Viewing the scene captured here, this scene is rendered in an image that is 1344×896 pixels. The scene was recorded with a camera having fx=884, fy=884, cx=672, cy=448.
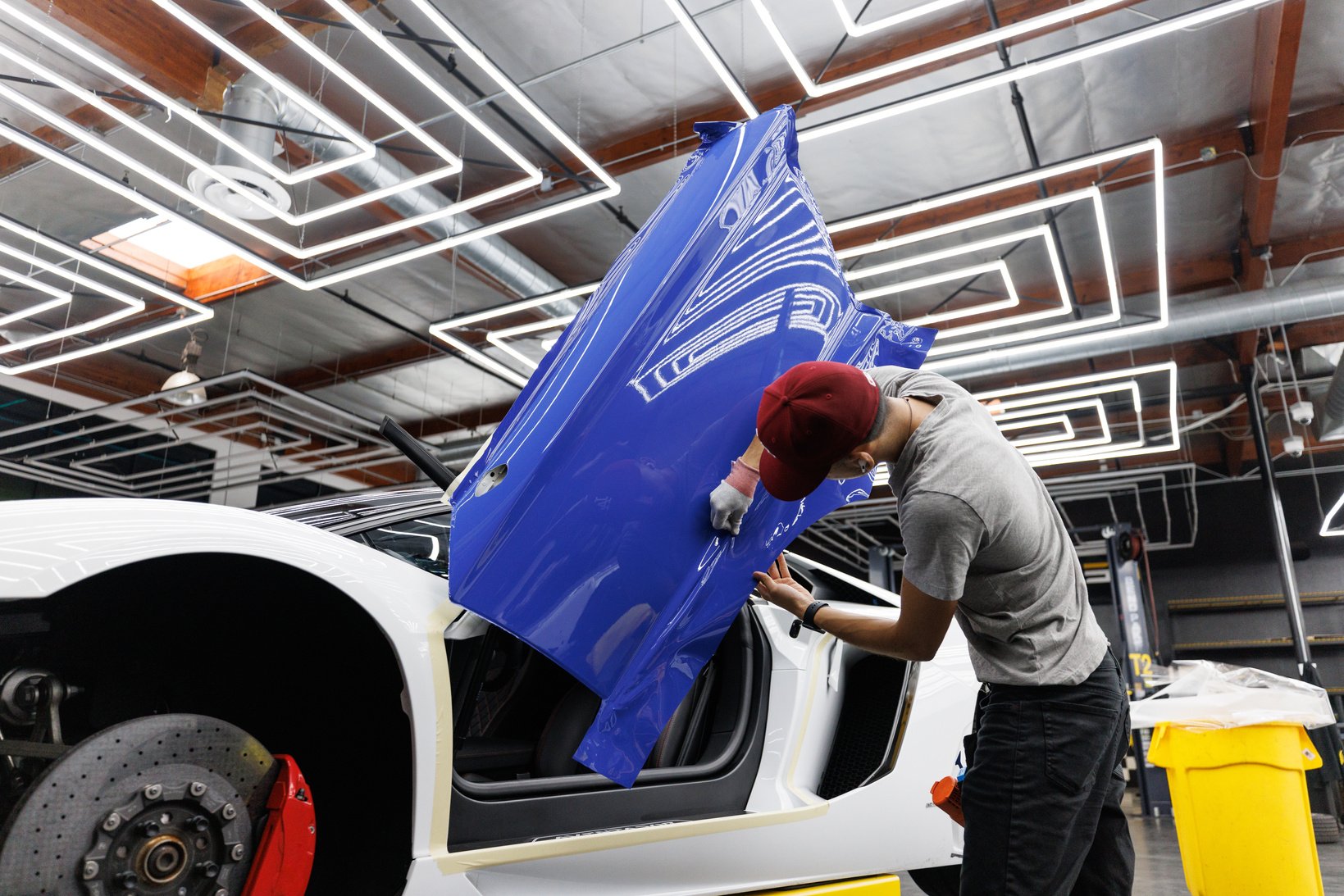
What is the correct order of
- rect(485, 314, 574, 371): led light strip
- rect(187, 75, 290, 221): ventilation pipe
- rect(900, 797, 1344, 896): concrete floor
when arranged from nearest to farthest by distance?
rect(900, 797, 1344, 896): concrete floor → rect(187, 75, 290, 221): ventilation pipe → rect(485, 314, 574, 371): led light strip

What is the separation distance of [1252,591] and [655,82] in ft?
44.2

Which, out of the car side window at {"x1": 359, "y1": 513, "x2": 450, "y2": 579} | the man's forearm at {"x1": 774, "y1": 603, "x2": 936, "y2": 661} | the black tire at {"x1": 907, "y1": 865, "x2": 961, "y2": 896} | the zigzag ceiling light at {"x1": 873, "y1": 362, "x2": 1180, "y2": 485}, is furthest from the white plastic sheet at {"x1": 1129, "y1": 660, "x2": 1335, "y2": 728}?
the zigzag ceiling light at {"x1": 873, "y1": 362, "x2": 1180, "y2": 485}

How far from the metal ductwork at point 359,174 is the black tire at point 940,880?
4588mm

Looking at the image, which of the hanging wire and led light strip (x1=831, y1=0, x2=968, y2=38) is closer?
led light strip (x1=831, y1=0, x2=968, y2=38)

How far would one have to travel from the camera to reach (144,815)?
1352mm

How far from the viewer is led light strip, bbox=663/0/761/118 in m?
3.77

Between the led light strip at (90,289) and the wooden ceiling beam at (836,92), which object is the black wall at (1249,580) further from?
the led light strip at (90,289)

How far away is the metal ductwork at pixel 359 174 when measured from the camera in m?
5.03

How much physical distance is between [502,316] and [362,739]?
593cm

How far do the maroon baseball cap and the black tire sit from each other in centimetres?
193

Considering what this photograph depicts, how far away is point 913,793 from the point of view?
2592mm

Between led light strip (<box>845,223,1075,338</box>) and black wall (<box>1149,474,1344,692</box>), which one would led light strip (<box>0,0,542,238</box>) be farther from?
black wall (<box>1149,474,1344,692</box>)

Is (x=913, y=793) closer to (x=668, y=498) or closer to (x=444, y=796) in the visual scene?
(x=668, y=498)

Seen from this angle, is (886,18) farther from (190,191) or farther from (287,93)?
(190,191)
